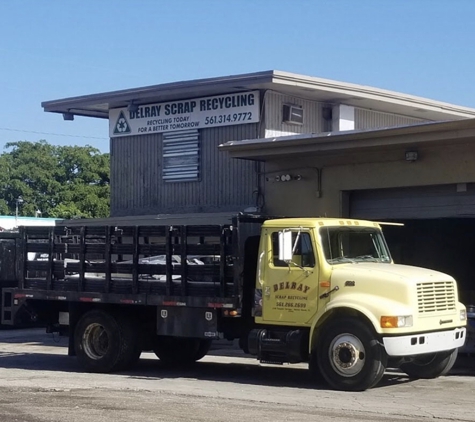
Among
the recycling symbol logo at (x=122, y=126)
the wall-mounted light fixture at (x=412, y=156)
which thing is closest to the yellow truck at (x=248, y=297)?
the wall-mounted light fixture at (x=412, y=156)

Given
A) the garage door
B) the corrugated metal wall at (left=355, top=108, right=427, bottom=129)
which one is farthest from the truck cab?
the corrugated metal wall at (left=355, top=108, right=427, bottom=129)

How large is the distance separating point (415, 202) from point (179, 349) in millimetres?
6549

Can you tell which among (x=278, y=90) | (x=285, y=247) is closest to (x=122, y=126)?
(x=278, y=90)

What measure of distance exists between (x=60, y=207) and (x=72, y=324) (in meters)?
56.5

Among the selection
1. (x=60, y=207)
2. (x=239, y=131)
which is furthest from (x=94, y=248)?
(x=60, y=207)

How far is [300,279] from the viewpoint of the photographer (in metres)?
13.7

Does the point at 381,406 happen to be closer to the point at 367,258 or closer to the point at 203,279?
the point at 367,258

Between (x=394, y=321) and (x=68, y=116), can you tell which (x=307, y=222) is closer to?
(x=394, y=321)

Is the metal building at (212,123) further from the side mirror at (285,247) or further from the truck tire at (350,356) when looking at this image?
the truck tire at (350,356)

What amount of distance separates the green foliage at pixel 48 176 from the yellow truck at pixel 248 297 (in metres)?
58.7

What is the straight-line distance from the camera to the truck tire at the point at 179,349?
16.4 metres

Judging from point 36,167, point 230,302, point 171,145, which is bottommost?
point 230,302

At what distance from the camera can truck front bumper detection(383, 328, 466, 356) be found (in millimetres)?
12781

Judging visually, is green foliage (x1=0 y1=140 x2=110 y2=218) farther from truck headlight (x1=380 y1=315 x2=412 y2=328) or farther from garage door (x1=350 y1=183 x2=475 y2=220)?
truck headlight (x1=380 y1=315 x2=412 y2=328)
